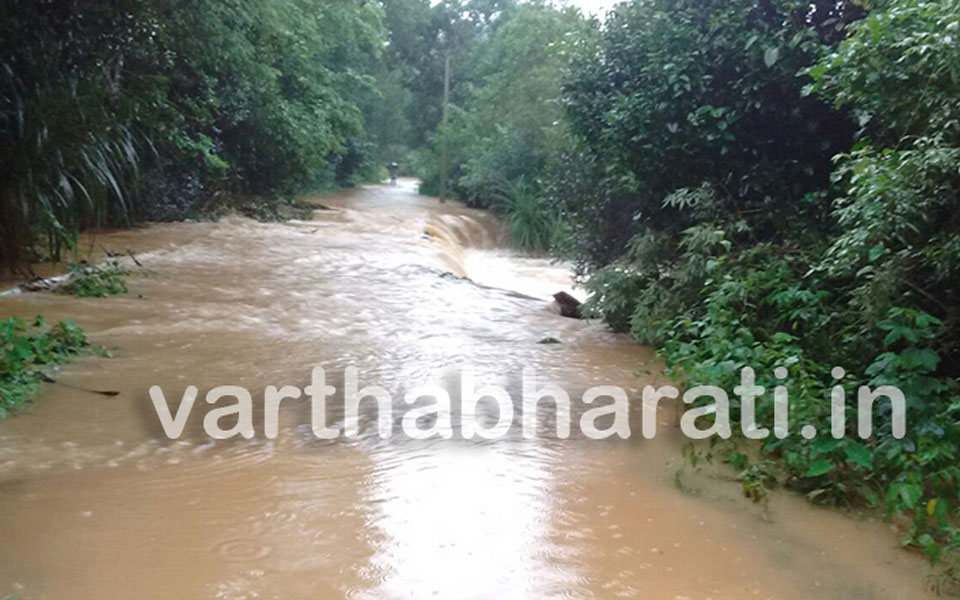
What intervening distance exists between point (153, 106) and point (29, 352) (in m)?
5.00

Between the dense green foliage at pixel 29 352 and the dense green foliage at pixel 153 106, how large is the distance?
6.33 ft

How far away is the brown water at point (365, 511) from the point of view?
3.07 metres

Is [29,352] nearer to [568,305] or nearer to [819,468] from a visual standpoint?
[819,468]

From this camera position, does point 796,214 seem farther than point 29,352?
Yes

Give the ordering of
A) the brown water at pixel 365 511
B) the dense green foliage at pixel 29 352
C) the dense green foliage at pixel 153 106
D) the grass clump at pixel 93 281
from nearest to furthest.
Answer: the brown water at pixel 365 511 → the dense green foliage at pixel 29 352 → the dense green foliage at pixel 153 106 → the grass clump at pixel 93 281

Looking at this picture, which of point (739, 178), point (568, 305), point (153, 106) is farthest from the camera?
point (568, 305)

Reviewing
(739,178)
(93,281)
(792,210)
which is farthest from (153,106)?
(792,210)

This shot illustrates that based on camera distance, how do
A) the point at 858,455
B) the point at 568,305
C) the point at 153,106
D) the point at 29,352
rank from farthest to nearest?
1. the point at 568,305
2. the point at 153,106
3. the point at 29,352
4. the point at 858,455

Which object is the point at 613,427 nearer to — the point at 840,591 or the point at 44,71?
the point at 840,591

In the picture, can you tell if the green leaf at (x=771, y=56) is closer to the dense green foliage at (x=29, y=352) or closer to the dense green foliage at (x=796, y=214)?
the dense green foliage at (x=796, y=214)

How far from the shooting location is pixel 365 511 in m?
3.65

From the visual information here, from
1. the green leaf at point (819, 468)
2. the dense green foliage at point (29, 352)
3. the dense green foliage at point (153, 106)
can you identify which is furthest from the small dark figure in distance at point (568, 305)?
the green leaf at point (819, 468)

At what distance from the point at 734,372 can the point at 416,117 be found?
4254 centimetres

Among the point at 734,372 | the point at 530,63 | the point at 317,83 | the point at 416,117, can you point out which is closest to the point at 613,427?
the point at 734,372
